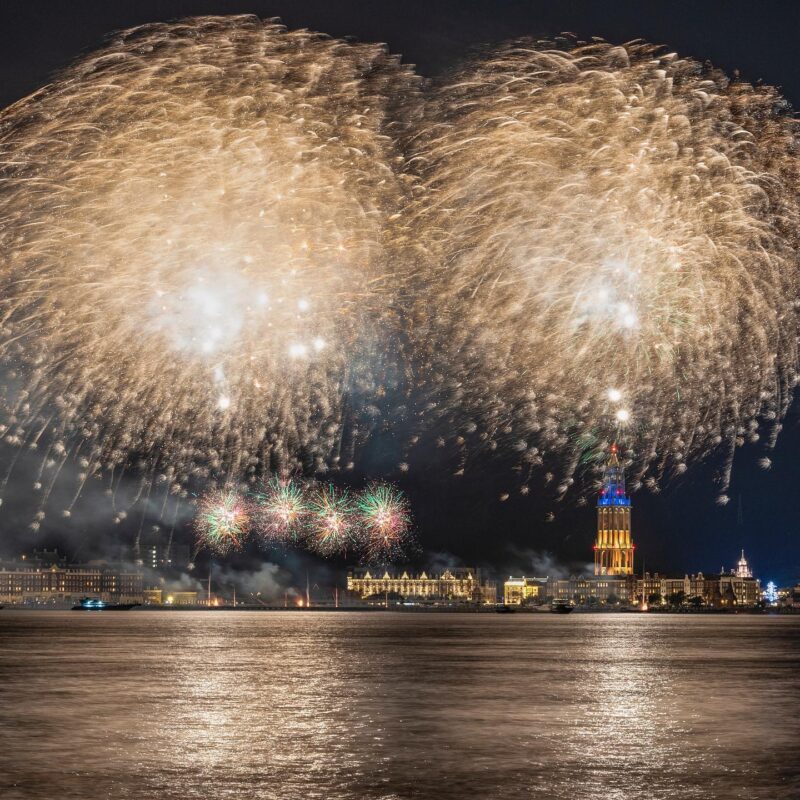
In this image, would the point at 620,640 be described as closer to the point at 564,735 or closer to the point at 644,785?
the point at 564,735

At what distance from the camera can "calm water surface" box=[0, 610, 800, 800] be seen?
79.9 feet

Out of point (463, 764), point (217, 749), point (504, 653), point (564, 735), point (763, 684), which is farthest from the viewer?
point (504, 653)

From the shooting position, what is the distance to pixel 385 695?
141 ft

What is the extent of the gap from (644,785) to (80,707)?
1975 centimetres

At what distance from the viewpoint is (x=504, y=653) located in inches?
2931

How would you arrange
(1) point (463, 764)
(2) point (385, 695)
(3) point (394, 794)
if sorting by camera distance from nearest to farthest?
(3) point (394, 794) → (1) point (463, 764) → (2) point (385, 695)

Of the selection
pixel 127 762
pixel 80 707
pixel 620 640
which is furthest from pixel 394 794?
pixel 620 640

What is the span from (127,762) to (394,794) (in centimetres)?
653

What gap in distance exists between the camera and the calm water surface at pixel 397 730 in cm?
2434

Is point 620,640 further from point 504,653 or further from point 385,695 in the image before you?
point 385,695

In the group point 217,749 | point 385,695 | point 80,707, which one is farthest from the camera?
point 385,695

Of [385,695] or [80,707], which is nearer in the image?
[80,707]

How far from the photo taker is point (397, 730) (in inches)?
1286

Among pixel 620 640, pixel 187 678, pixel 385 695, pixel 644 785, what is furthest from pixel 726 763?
pixel 620 640
